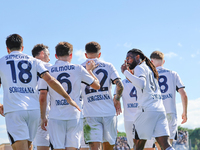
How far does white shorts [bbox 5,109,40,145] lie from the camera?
557 centimetres

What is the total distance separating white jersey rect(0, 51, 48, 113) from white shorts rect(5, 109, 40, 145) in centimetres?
10

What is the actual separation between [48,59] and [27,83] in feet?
9.07

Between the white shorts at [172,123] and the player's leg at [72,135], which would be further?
the white shorts at [172,123]

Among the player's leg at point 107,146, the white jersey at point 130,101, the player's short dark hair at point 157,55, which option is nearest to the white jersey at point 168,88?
the player's short dark hair at point 157,55

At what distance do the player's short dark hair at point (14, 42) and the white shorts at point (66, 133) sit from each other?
1.86m

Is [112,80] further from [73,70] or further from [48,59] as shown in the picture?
[48,59]

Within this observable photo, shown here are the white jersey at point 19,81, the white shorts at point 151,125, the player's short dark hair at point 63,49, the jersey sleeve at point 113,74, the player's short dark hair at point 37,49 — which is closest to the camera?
the white jersey at point 19,81

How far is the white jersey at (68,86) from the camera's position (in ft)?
21.4

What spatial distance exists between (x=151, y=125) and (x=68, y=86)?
2.01 metres

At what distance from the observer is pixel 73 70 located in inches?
258

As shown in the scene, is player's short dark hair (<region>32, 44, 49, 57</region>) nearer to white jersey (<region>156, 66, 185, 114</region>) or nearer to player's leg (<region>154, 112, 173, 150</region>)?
white jersey (<region>156, 66, 185, 114</region>)

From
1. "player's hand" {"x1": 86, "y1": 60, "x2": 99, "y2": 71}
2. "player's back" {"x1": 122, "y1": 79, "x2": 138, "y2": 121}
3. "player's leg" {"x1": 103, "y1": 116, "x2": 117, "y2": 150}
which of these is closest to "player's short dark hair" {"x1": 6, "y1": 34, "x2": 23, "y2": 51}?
"player's hand" {"x1": 86, "y1": 60, "x2": 99, "y2": 71}

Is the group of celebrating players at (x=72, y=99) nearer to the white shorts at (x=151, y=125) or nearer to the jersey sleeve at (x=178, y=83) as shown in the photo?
the white shorts at (x=151, y=125)

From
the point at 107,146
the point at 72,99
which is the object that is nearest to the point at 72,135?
the point at 72,99
